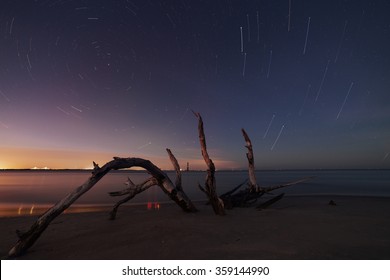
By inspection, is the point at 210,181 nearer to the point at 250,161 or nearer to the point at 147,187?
the point at 147,187

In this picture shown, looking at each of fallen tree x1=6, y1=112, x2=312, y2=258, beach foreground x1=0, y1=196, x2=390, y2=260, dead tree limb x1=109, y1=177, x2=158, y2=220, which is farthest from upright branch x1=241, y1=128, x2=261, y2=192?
dead tree limb x1=109, y1=177, x2=158, y2=220

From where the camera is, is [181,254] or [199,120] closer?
[181,254]

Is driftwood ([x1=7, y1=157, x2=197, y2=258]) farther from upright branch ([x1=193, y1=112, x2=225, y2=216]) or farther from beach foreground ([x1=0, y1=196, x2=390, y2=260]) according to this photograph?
upright branch ([x1=193, y1=112, x2=225, y2=216])

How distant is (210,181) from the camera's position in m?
8.72

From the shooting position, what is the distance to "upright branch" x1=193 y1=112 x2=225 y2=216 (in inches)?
343

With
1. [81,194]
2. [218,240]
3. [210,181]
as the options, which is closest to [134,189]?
[210,181]

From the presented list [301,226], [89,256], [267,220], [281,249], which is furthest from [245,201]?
[89,256]

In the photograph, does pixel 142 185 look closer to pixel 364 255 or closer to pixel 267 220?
pixel 267 220

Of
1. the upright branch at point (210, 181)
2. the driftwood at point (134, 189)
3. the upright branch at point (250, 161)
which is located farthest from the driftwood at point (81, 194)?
the upright branch at point (250, 161)

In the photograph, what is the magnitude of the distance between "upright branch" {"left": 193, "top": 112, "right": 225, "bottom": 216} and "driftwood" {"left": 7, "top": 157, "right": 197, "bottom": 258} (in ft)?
3.26

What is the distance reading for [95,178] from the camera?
601cm

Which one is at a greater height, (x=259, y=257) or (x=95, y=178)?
(x=95, y=178)

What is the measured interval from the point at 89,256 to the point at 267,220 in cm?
536

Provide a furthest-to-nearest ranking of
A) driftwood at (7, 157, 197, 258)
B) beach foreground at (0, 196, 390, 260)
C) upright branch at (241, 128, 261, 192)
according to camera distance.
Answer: upright branch at (241, 128, 261, 192), driftwood at (7, 157, 197, 258), beach foreground at (0, 196, 390, 260)
